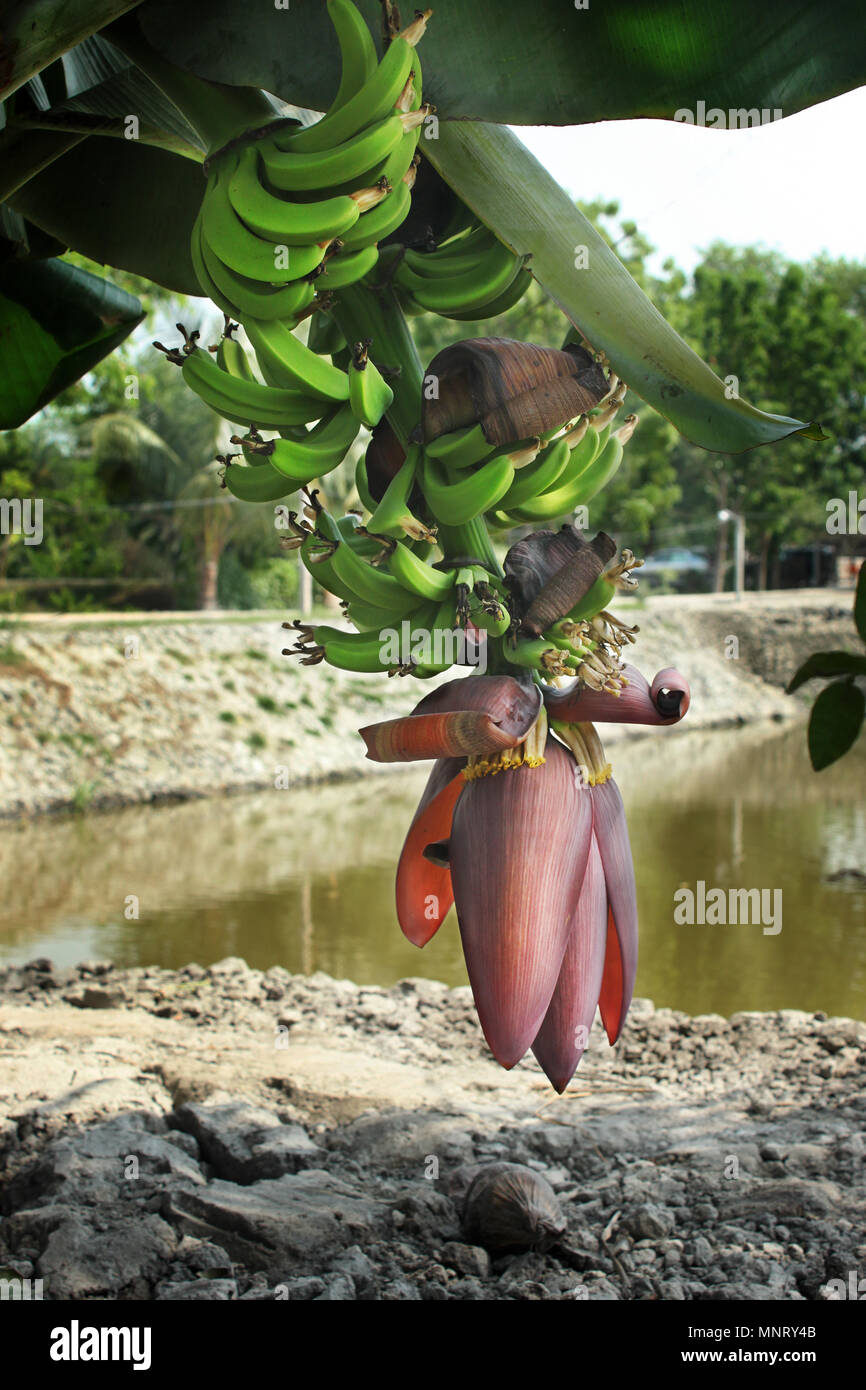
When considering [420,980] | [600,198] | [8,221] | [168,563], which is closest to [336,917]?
[420,980]

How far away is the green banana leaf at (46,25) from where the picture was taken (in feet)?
3.43

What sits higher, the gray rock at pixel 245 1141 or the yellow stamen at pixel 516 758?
the yellow stamen at pixel 516 758

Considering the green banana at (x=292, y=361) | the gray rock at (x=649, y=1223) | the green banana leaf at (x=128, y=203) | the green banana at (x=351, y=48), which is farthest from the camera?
the gray rock at (x=649, y=1223)

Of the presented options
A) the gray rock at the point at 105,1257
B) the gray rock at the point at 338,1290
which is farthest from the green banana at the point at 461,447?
the gray rock at the point at 105,1257

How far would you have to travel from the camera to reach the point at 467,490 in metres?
1.08

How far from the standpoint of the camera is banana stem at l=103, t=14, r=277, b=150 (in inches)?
44.9

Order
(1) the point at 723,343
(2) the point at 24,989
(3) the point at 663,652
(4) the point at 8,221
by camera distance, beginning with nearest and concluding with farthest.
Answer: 1. (4) the point at 8,221
2. (2) the point at 24,989
3. (3) the point at 663,652
4. (1) the point at 723,343

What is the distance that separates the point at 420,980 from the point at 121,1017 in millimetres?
995

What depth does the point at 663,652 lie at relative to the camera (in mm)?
14750

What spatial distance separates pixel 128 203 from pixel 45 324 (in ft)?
1.30

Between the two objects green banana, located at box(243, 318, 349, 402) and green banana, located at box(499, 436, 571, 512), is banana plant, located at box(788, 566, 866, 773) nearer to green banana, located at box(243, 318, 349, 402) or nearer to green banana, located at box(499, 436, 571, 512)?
green banana, located at box(499, 436, 571, 512)

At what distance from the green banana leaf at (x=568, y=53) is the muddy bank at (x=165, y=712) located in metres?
6.90

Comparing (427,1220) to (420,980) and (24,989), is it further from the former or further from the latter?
(24,989)

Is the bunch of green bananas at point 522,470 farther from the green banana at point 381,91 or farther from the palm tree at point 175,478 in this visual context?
the palm tree at point 175,478
